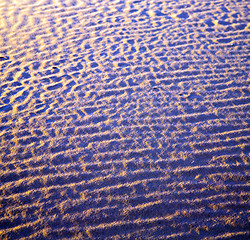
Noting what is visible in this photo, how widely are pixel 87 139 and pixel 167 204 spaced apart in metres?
1.19

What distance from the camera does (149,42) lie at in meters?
4.46

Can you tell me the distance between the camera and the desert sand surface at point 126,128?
228 cm

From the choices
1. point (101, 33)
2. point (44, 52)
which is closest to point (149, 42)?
point (101, 33)

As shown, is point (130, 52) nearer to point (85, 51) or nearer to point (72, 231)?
point (85, 51)

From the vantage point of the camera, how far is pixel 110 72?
3.87 m

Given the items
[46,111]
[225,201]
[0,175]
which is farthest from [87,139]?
[225,201]

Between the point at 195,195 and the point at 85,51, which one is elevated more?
the point at 85,51

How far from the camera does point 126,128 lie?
3039 millimetres

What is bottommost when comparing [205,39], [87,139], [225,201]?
[225,201]

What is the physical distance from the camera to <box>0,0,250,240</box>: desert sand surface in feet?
7.49

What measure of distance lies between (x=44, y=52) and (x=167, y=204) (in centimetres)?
337

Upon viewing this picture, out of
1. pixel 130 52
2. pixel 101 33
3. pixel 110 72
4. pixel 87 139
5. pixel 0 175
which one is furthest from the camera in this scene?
pixel 101 33

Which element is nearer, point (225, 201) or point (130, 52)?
point (225, 201)

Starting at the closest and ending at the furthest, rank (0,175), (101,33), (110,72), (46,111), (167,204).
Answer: (167,204) → (0,175) → (46,111) → (110,72) → (101,33)
